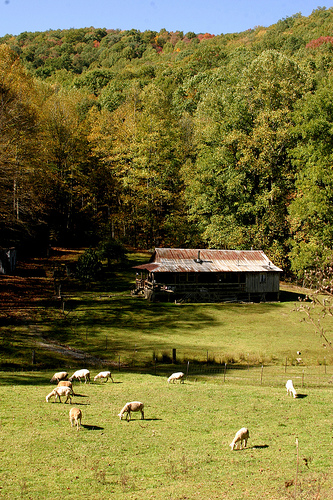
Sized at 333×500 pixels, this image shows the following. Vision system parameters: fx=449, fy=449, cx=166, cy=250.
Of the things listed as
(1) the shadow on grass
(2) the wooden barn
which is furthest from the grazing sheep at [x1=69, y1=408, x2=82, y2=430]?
(1) the shadow on grass

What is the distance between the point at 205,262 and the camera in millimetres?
47938

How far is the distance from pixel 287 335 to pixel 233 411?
1842 centimetres

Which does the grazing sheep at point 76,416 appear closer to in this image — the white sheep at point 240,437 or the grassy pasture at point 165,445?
the grassy pasture at point 165,445

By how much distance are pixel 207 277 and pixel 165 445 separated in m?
33.7

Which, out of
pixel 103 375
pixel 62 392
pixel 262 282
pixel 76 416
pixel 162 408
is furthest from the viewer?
pixel 262 282

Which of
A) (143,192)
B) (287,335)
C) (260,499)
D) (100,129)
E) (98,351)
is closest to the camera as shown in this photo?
(260,499)

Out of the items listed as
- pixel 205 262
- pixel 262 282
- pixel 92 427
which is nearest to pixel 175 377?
pixel 92 427

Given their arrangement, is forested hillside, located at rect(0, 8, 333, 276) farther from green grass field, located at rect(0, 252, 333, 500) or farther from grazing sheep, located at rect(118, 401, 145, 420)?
grazing sheep, located at rect(118, 401, 145, 420)

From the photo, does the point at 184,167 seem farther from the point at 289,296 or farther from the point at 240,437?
the point at 240,437

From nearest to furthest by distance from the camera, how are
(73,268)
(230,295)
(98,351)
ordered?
1. (98,351)
2. (230,295)
3. (73,268)

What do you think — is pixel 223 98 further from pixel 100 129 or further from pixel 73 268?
pixel 73 268

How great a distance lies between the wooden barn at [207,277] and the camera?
1805 inches

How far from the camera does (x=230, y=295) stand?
48031 mm

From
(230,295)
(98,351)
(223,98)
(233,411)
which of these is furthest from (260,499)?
(223,98)
